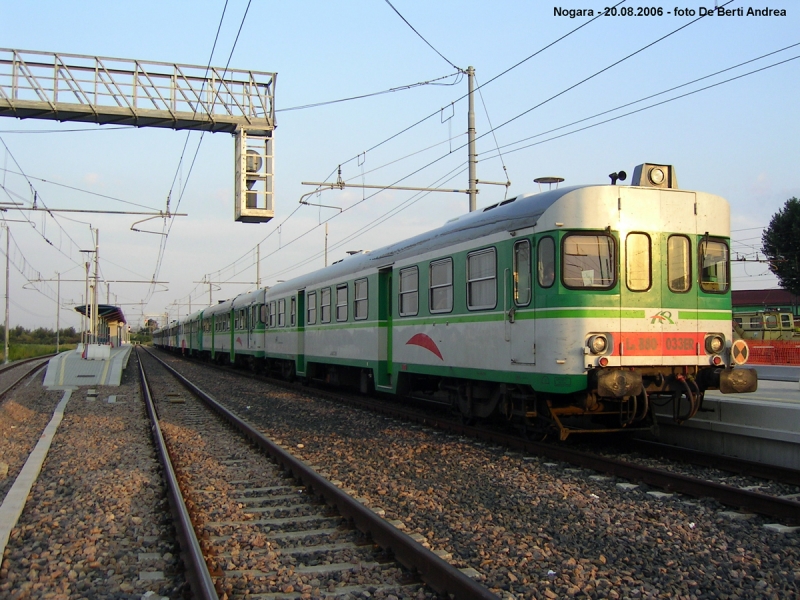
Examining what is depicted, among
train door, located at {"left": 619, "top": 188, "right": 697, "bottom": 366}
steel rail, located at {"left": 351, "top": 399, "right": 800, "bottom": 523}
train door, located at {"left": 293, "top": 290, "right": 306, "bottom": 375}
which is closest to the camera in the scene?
steel rail, located at {"left": 351, "top": 399, "right": 800, "bottom": 523}

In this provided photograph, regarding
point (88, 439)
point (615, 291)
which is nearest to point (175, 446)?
point (88, 439)

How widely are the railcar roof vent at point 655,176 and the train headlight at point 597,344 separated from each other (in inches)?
78.2

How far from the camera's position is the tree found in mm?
47438

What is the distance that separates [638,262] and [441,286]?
10.9ft

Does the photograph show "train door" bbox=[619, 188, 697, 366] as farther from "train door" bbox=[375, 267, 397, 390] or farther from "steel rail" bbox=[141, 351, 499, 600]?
"train door" bbox=[375, 267, 397, 390]

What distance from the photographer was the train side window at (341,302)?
1600 cm

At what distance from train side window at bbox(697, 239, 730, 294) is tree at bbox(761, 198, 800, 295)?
42940 millimetres

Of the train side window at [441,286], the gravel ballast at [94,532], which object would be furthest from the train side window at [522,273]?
the gravel ballast at [94,532]

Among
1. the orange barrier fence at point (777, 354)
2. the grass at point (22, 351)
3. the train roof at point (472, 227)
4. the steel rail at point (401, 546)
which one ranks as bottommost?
the steel rail at point (401, 546)

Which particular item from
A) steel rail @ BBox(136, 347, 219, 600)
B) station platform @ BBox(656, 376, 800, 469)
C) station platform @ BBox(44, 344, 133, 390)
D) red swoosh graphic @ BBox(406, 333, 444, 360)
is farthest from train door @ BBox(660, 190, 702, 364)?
station platform @ BBox(44, 344, 133, 390)

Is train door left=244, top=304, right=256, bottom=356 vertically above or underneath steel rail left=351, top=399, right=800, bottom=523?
above

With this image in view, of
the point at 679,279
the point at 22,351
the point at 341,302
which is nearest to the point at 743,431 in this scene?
the point at 679,279

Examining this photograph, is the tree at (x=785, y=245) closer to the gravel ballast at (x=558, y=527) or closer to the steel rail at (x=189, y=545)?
the gravel ballast at (x=558, y=527)

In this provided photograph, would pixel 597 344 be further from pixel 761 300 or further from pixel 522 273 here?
pixel 761 300
